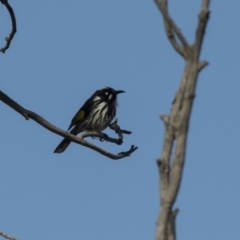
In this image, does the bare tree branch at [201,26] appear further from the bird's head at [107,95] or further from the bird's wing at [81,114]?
the bird's head at [107,95]

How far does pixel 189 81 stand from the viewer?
223 cm

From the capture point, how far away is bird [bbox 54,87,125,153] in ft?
37.6

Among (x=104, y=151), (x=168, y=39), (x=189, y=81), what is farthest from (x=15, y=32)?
(x=189, y=81)

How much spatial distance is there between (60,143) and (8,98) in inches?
207

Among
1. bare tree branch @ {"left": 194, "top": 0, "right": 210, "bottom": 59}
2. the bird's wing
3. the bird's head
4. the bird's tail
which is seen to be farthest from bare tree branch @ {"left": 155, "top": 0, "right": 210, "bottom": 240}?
the bird's head

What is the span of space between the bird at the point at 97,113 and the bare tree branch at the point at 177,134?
880 cm

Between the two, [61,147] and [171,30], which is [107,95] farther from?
[171,30]

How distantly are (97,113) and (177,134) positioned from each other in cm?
935

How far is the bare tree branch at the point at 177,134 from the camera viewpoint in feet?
6.97

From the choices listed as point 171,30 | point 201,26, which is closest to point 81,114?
point 171,30

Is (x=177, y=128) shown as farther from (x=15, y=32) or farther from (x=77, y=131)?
(x=77, y=131)

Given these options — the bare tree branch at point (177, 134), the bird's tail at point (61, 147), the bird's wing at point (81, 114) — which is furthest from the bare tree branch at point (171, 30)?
the bird's wing at point (81, 114)

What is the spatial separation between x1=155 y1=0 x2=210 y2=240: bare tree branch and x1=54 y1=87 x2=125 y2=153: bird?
8804 millimetres

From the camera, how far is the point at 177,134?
2.21m
